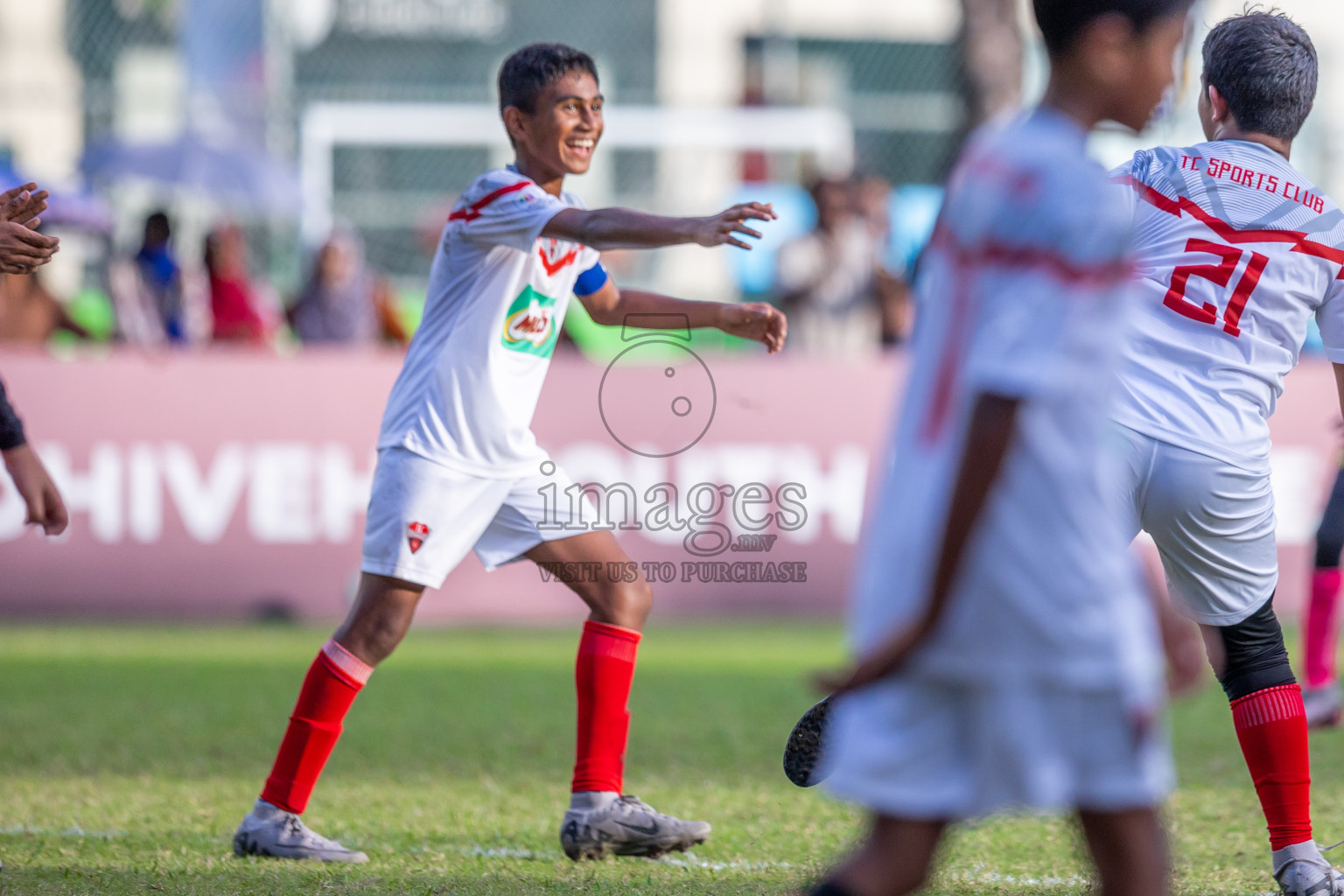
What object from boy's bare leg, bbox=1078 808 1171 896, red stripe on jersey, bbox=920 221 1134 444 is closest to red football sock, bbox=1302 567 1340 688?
boy's bare leg, bbox=1078 808 1171 896

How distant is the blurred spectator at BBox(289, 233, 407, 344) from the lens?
463 inches

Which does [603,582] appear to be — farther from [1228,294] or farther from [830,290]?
[830,290]

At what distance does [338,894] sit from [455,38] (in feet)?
59.7

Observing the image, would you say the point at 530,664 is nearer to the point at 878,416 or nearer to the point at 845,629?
the point at 845,629

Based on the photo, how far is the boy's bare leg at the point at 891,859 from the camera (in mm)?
2240

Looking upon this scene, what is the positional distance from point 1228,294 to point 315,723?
2.51 meters

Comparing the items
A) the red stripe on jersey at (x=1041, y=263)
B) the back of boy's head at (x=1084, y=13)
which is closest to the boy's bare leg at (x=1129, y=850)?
the red stripe on jersey at (x=1041, y=263)

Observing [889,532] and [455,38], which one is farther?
[455,38]

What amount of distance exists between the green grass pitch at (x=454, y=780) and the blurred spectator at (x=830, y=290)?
3346mm

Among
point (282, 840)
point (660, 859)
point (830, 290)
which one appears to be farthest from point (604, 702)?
point (830, 290)

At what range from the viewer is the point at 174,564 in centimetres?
969

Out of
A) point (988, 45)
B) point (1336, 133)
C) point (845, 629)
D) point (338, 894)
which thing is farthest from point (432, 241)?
point (338, 894)

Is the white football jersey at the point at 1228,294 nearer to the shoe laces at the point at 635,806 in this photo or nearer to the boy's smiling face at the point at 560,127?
the boy's smiling face at the point at 560,127

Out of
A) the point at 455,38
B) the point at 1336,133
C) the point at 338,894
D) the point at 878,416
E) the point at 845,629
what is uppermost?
the point at 455,38
